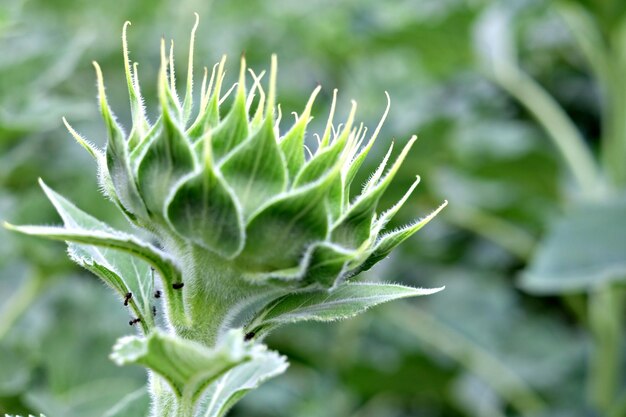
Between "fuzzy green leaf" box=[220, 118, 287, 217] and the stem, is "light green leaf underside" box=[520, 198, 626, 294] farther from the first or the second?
"fuzzy green leaf" box=[220, 118, 287, 217]

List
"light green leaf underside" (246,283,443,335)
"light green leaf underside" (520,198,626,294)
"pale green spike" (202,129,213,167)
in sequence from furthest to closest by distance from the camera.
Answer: "light green leaf underside" (520,198,626,294), "light green leaf underside" (246,283,443,335), "pale green spike" (202,129,213,167)

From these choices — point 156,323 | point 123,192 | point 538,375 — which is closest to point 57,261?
point 156,323

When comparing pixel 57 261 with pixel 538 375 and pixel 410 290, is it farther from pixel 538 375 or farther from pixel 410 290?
pixel 538 375

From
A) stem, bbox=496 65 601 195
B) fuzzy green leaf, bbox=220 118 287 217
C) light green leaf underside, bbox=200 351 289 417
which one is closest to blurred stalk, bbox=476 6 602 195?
stem, bbox=496 65 601 195

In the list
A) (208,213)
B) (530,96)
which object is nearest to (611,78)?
(530,96)

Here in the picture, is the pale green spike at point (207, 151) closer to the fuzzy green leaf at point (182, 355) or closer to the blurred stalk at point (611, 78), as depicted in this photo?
the fuzzy green leaf at point (182, 355)

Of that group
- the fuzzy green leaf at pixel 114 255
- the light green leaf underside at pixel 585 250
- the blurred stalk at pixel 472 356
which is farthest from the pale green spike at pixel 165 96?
the blurred stalk at pixel 472 356
